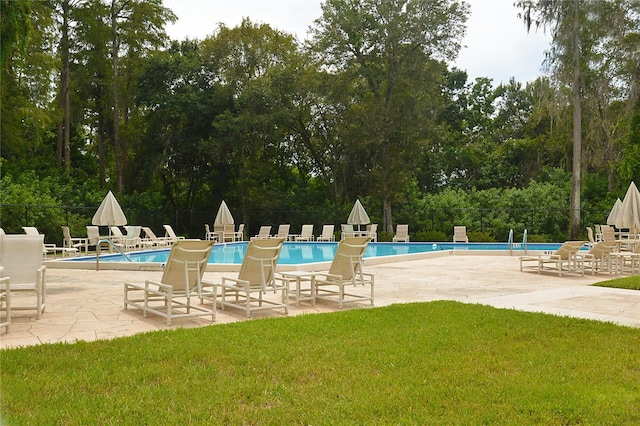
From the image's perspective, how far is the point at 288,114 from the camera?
25656 millimetres

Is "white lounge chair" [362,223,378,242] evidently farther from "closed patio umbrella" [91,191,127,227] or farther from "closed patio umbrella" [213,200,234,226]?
"closed patio umbrella" [91,191,127,227]

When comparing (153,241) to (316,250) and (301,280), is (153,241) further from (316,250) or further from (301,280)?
(301,280)

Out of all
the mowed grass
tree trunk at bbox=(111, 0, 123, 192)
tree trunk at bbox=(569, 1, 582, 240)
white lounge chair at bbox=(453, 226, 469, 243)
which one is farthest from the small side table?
tree trunk at bbox=(111, 0, 123, 192)

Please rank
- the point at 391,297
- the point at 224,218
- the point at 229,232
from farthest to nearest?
1. the point at 229,232
2. the point at 224,218
3. the point at 391,297

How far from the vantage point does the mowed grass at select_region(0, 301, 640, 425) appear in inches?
136

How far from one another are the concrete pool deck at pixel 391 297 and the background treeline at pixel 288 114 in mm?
11957

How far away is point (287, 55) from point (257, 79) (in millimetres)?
2318

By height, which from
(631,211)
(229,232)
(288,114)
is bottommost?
(229,232)

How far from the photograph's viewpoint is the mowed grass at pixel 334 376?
3.45 meters

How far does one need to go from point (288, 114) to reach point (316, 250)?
7.66 m

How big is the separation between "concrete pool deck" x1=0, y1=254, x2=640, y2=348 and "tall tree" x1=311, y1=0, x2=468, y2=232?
12112 millimetres

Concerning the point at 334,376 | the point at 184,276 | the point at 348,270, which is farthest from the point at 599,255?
the point at 334,376

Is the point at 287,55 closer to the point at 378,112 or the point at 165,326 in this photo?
the point at 378,112

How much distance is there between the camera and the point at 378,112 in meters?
25.7
